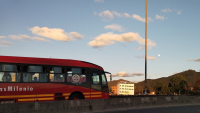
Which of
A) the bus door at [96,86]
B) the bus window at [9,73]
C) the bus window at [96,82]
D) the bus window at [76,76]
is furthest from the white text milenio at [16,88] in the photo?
the bus window at [96,82]

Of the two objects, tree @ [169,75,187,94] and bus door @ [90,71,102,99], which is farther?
tree @ [169,75,187,94]

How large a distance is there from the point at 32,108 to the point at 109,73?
34.1 feet

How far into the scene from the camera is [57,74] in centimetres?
1692

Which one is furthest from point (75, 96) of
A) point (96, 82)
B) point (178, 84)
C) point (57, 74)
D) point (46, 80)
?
point (178, 84)

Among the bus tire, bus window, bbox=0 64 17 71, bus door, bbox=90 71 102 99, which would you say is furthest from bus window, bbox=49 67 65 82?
bus door, bbox=90 71 102 99

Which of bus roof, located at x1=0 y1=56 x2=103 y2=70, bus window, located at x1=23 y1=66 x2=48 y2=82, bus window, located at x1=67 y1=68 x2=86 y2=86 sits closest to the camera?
bus roof, located at x1=0 y1=56 x2=103 y2=70

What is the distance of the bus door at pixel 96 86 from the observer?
18.6 m

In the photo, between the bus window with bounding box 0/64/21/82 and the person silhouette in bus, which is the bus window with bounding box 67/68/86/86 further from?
the person silhouette in bus

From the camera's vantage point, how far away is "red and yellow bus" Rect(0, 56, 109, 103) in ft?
49.4

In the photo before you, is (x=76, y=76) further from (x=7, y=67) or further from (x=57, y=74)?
(x=7, y=67)

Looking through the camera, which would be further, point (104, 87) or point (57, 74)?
point (104, 87)

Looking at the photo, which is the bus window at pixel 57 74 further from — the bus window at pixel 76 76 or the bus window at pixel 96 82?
the bus window at pixel 96 82

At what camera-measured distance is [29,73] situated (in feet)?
51.8

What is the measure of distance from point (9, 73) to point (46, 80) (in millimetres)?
2534
